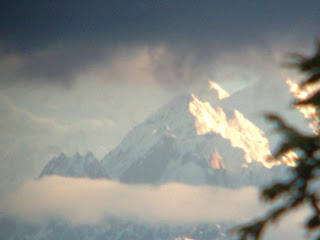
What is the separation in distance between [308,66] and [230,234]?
3.65m

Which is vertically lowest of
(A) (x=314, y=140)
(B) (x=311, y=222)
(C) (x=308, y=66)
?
(B) (x=311, y=222)

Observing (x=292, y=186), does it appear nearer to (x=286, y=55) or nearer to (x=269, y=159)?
(x=269, y=159)

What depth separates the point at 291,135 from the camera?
18.3 metres

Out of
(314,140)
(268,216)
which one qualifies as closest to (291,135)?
(314,140)

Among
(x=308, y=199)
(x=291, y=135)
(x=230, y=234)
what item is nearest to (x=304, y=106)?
(x=291, y=135)

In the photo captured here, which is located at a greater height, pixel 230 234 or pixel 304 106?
pixel 304 106

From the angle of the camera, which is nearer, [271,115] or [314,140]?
[314,140]

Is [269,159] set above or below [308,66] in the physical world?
below

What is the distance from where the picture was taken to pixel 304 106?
18.0 metres

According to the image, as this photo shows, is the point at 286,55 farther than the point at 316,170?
Yes

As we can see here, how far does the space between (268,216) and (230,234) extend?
849 millimetres

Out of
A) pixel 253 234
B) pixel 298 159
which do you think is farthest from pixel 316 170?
pixel 253 234

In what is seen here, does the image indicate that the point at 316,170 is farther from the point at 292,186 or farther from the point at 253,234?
the point at 253,234

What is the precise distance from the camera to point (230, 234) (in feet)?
59.6
